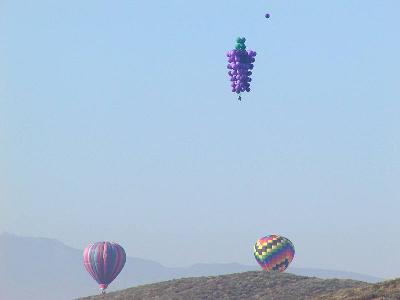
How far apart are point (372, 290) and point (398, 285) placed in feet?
4.76

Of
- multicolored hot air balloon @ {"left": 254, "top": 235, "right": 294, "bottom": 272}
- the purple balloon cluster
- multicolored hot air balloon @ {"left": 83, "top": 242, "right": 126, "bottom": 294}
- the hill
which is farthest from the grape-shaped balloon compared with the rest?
multicolored hot air balloon @ {"left": 83, "top": 242, "right": 126, "bottom": 294}

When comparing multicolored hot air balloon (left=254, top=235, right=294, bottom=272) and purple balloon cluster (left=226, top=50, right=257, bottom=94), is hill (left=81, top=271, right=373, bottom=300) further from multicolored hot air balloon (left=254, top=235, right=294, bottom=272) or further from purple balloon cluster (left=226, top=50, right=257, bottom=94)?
purple balloon cluster (left=226, top=50, right=257, bottom=94)

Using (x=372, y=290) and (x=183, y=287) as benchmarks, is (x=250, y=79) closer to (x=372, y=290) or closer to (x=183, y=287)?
(x=372, y=290)

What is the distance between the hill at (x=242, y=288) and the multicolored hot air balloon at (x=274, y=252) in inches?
549

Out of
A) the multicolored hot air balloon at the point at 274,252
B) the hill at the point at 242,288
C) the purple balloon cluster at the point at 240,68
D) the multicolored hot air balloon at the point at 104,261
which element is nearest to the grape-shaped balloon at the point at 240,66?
the purple balloon cluster at the point at 240,68

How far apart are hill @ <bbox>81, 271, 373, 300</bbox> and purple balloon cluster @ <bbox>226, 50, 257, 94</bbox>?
97.1 ft

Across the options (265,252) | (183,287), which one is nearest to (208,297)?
(183,287)

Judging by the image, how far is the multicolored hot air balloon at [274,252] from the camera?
129750 mm

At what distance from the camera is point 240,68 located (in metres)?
80.5

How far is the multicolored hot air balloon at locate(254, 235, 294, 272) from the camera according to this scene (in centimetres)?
12975

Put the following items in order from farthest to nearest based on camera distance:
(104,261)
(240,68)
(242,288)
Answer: (104,261) → (242,288) → (240,68)

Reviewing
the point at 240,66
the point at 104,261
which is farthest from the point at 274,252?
the point at 240,66

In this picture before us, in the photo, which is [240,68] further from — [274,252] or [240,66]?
[274,252]

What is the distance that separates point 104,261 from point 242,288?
29.7m
